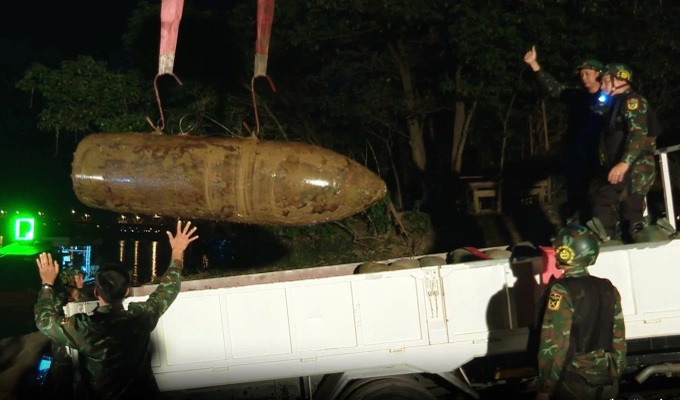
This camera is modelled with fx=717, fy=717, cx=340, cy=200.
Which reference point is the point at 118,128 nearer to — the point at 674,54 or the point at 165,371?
the point at 165,371

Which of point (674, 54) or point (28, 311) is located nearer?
point (28, 311)

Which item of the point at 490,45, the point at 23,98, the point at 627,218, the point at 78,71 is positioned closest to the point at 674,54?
the point at 490,45

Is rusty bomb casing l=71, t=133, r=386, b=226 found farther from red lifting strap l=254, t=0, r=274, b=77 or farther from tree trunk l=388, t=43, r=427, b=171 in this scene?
tree trunk l=388, t=43, r=427, b=171

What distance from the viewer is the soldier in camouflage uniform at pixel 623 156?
17.9 ft

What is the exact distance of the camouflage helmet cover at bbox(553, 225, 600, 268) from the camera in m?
4.04

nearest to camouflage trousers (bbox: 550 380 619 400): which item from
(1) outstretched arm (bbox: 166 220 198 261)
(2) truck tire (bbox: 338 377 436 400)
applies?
(2) truck tire (bbox: 338 377 436 400)

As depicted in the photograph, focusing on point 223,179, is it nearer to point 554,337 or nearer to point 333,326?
point 333,326

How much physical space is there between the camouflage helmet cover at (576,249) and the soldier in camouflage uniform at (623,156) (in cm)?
148

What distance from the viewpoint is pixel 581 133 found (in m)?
6.23

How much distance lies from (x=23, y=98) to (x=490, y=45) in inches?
565

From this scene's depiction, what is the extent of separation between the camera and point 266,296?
16.3 ft

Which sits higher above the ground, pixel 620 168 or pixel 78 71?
pixel 78 71

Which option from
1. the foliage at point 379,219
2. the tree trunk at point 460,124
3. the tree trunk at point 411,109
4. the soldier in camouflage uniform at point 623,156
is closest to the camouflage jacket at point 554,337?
the soldier in camouflage uniform at point 623,156

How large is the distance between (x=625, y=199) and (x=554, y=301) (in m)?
2.42
